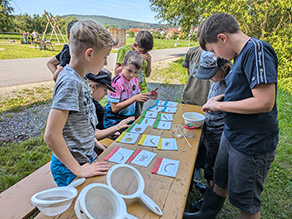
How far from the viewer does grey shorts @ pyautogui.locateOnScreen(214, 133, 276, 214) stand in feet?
4.18

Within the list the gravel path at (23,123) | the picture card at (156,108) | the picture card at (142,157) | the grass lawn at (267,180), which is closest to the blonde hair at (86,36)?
the picture card at (142,157)

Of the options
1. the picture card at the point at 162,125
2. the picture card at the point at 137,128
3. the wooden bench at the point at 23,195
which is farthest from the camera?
the picture card at the point at 162,125

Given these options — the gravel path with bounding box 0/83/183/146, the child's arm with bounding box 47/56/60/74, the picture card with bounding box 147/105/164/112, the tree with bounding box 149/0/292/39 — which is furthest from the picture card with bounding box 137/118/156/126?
the tree with bounding box 149/0/292/39

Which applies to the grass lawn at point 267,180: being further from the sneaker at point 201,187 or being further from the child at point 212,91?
the child at point 212,91

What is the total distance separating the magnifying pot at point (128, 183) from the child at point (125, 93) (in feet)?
3.58

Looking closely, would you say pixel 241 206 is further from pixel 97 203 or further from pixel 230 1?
pixel 230 1

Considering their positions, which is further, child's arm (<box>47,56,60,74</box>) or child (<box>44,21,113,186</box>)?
child's arm (<box>47,56,60,74</box>)

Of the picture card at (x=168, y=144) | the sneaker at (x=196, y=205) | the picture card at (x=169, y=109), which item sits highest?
the picture card at (x=168, y=144)

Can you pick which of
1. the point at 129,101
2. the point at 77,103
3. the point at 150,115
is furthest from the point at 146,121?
the point at 77,103

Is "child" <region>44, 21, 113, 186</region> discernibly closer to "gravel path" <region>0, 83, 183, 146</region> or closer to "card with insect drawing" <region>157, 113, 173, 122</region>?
"card with insect drawing" <region>157, 113, 173, 122</region>

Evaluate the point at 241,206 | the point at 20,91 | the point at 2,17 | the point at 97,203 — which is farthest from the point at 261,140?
the point at 2,17

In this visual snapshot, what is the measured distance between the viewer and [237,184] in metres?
1.33

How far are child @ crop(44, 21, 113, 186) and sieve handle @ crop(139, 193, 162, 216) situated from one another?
0.31 metres

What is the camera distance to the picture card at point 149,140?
159 cm
